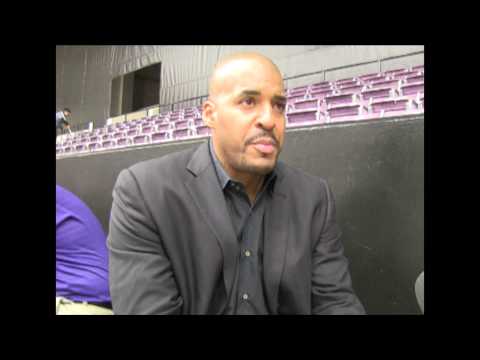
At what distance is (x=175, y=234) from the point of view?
529 millimetres

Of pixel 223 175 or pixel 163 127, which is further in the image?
pixel 163 127

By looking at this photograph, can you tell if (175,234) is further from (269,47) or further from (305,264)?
(269,47)

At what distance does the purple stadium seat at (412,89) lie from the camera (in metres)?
0.83

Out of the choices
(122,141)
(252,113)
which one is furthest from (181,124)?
(252,113)

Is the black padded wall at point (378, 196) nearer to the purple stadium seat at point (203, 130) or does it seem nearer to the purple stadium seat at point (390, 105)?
the purple stadium seat at point (390, 105)

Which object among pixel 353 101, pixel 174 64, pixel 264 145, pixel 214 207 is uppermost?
pixel 174 64

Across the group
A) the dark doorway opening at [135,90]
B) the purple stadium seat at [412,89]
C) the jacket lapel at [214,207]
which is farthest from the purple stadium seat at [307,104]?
the dark doorway opening at [135,90]

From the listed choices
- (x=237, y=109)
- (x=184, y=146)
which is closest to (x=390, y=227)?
(x=237, y=109)

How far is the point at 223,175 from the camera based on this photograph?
58 cm

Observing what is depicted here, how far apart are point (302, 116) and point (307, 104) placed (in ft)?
0.37

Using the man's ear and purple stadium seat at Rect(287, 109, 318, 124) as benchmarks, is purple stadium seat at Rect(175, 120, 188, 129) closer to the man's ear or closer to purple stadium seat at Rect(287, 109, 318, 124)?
purple stadium seat at Rect(287, 109, 318, 124)

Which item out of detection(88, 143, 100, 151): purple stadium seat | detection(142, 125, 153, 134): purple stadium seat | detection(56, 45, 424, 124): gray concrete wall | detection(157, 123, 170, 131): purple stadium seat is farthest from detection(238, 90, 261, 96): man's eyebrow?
detection(88, 143, 100, 151): purple stadium seat

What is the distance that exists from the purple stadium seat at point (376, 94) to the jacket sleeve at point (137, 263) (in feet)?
2.31

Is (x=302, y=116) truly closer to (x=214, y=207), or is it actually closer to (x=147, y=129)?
(x=214, y=207)
